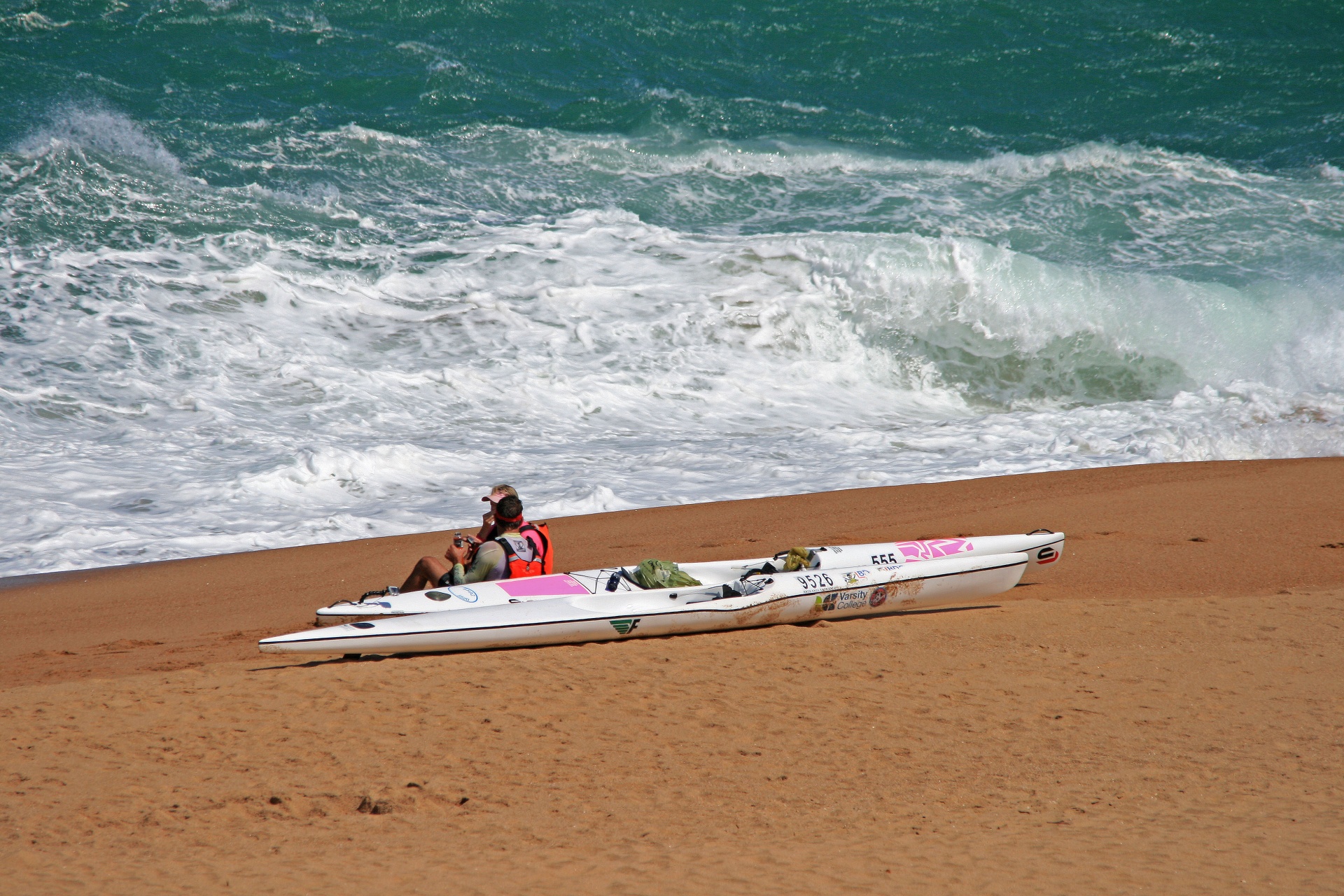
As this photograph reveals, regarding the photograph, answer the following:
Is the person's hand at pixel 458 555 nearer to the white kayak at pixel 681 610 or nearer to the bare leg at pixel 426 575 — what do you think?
the bare leg at pixel 426 575

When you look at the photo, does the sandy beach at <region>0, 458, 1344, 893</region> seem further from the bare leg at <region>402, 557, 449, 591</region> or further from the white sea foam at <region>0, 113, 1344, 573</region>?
the white sea foam at <region>0, 113, 1344, 573</region>

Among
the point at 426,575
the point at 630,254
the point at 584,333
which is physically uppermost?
the point at 630,254

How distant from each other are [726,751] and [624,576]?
1987 mm

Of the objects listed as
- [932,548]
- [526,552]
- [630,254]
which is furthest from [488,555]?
[630,254]

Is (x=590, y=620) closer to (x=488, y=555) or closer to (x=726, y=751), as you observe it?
(x=488, y=555)

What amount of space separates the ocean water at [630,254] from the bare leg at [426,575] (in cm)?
295

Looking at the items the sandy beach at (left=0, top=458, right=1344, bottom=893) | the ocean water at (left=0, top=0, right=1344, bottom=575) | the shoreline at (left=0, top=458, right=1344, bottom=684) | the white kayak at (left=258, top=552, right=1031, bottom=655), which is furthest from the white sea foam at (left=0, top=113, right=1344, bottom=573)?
the white kayak at (left=258, top=552, right=1031, bottom=655)

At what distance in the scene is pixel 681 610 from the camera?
552 cm

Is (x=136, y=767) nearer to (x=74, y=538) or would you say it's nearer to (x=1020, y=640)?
(x=1020, y=640)

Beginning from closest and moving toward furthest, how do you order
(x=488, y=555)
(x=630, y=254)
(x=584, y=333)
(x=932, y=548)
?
(x=488, y=555) → (x=932, y=548) → (x=584, y=333) → (x=630, y=254)

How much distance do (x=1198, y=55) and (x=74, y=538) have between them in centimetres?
2017

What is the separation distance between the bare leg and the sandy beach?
26.7 inches

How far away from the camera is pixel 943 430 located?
11336mm

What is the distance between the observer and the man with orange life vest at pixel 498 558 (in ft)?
18.9
